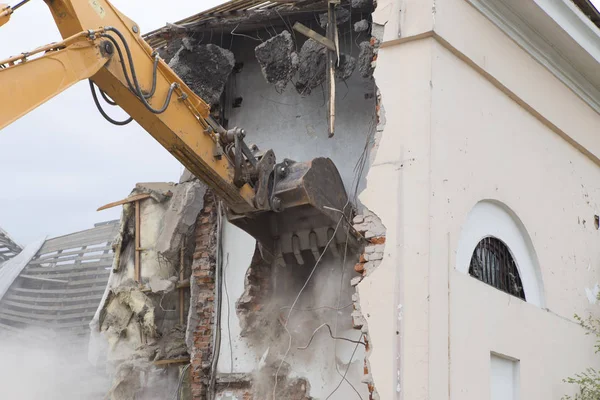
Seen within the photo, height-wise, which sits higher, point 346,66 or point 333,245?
point 346,66

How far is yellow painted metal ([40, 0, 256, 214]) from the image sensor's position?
6.50m

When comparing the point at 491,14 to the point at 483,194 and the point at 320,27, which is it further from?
the point at 320,27

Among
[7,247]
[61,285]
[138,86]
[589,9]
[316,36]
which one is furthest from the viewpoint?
[7,247]

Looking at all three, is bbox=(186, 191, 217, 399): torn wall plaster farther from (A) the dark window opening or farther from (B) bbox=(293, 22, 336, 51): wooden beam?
(A) the dark window opening

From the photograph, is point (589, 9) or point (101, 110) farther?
point (589, 9)

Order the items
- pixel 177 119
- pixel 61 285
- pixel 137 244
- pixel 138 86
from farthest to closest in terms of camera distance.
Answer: pixel 61 285 < pixel 137 244 < pixel 177 119 < pixel 138 86

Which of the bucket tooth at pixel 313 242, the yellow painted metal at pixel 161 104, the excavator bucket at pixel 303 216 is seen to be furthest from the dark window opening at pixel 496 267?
the yellow painted metal at pixel 161 104

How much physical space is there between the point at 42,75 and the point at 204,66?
4.47m

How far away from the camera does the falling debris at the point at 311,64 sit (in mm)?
9367

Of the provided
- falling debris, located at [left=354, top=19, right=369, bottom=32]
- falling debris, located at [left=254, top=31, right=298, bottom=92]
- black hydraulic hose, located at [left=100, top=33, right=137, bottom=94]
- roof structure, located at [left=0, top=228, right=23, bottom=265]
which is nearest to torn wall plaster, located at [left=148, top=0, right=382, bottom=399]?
falling debris, located at [left=254, top=31, right=298, bottom=92]

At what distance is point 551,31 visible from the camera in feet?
27.0

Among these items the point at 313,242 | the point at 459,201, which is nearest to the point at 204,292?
the point at 313,242

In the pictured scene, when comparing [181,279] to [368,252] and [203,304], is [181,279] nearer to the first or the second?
[203,304]

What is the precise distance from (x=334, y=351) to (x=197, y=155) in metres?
2.69
